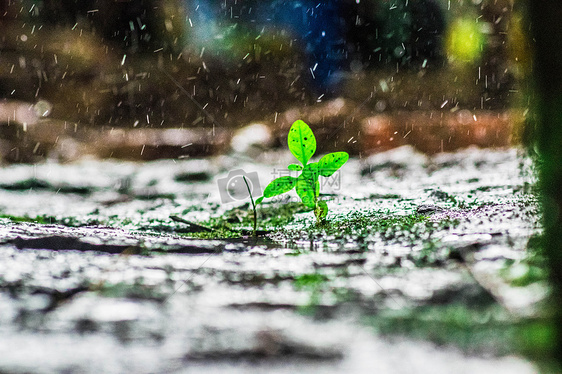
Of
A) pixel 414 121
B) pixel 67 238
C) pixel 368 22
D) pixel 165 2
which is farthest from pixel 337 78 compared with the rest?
pixel 67 238

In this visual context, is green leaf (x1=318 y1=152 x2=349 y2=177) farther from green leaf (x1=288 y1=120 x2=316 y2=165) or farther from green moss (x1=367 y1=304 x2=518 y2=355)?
green moss (x1=367 y1=304 x2=518 y2=355)

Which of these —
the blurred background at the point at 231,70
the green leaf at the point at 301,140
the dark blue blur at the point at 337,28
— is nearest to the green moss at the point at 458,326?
the green leaf at the point at 301,140

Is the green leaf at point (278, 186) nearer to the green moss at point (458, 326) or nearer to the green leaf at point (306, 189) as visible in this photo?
the green leaf at point (306, 189)

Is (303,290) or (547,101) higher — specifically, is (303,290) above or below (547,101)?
below

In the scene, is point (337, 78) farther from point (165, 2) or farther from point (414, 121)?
point (414, 121)

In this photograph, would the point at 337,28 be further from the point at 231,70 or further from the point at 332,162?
the point at 332,162

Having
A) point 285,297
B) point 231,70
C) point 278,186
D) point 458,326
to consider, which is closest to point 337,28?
point 231,70
